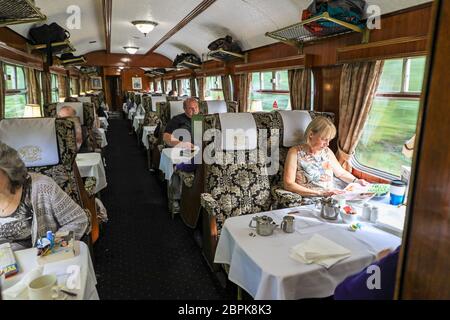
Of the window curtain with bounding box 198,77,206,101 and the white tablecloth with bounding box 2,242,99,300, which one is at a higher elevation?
the window curtain with bounding box 198,77,206,101

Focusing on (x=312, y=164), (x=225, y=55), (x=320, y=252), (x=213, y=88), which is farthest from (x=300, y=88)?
(x=213, y=88)

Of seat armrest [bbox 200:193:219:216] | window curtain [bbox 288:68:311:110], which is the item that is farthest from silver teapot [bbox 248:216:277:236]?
window curtain [bbox 288:68:311:110]

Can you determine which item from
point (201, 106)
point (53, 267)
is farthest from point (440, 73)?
point (201, 106)

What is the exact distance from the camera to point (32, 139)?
87.3 inches

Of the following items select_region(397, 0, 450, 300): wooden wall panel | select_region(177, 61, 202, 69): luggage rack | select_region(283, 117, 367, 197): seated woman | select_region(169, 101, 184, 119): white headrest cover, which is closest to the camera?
select_region(397, 0, 450, 300): wooden wall panel

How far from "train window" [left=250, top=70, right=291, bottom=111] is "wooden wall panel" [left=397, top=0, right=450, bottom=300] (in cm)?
390

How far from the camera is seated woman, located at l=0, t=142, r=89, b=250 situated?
1608 millimetres

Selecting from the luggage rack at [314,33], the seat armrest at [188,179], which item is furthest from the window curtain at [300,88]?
the seat armrest at [188,179]

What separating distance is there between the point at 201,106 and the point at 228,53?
1.05m

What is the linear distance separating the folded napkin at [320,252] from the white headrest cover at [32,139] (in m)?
1.85

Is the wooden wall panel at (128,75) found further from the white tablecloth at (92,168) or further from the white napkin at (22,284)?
the white napkin at (22,284)

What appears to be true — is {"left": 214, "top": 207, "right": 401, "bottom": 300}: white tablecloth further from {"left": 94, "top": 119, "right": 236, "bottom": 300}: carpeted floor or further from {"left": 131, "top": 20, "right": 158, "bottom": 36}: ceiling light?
{"left": 131, "top": 20, "right": 158, "bottom": 36}: ceiling light

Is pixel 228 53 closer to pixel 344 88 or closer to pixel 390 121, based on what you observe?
pixel 344 88
